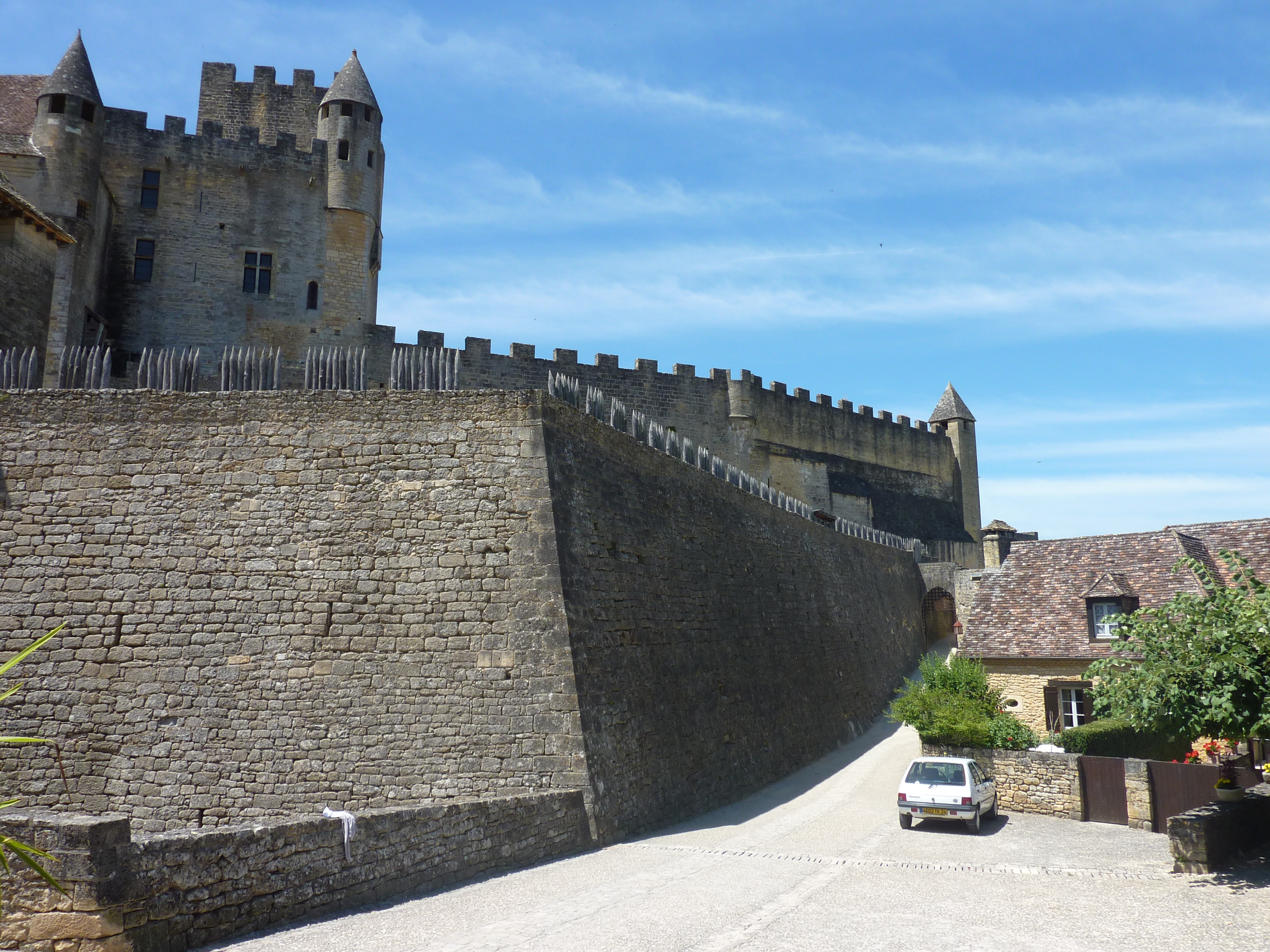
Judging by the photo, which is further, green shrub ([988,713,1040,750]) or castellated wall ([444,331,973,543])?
castellated wall ([444,331,973,543])

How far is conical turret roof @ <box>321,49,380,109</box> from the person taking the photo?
27.8 meters

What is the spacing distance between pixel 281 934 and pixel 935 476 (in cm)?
4350

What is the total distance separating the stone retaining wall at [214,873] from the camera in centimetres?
616

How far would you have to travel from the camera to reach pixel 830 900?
9.44 metres

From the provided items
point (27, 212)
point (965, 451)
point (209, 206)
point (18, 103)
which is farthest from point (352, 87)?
point (965, 451)

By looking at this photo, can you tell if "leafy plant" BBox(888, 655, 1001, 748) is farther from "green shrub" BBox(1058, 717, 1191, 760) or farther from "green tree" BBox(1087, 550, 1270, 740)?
"green tree" BBox(1087, 550, 1270, 740)

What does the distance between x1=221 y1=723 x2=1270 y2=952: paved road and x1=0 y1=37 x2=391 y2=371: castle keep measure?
66.4ft

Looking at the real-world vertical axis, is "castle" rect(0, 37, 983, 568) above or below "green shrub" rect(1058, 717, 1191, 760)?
above

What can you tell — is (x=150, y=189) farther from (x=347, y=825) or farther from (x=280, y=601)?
(x=347, y=825)

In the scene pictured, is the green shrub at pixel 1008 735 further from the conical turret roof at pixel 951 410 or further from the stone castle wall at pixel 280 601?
the conical turret roof at pixel 951 410

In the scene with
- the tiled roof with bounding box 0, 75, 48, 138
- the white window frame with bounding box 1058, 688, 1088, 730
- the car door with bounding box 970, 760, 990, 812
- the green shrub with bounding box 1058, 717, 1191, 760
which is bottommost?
the car door with bounding box 970, 760, 990, 812

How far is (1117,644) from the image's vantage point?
12.4m

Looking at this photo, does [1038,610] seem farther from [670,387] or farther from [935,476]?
[935,476]

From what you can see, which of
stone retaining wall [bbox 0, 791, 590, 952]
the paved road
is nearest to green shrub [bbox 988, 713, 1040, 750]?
the paved road
